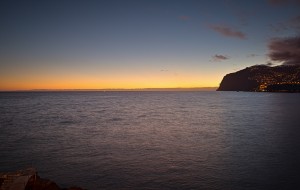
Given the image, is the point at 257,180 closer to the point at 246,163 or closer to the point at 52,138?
the point at 246,163

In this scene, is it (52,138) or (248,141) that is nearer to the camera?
(248,141)

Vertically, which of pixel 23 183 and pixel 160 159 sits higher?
pixel 23 183

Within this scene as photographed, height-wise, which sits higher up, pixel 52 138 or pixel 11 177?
pixel 11 177

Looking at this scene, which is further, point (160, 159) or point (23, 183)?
point (160, 159)

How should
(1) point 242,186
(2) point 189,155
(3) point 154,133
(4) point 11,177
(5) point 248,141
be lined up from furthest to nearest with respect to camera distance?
(3) point 154,133 < (5) point 248,141 < (2) point 189,155 < (1) point 242,186 < (4) point 11,177

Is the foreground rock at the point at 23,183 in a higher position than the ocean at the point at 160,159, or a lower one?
higher

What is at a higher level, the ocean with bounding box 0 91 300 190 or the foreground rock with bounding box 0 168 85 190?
the foreground rock with bounding box 0 168 85 190

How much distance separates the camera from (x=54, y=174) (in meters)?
21.5

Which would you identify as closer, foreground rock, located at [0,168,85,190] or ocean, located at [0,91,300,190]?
foreground rock, located at [0,168,85,190]

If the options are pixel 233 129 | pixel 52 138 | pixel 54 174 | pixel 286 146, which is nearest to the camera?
pixel 54 174

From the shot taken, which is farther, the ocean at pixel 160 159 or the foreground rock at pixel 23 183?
the ocean at pixel 160 159

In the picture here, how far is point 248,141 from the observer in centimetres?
3494

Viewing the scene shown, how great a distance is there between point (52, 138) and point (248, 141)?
2778 centimetres

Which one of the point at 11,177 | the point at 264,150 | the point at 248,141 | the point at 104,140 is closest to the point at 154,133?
the point at 104,140
